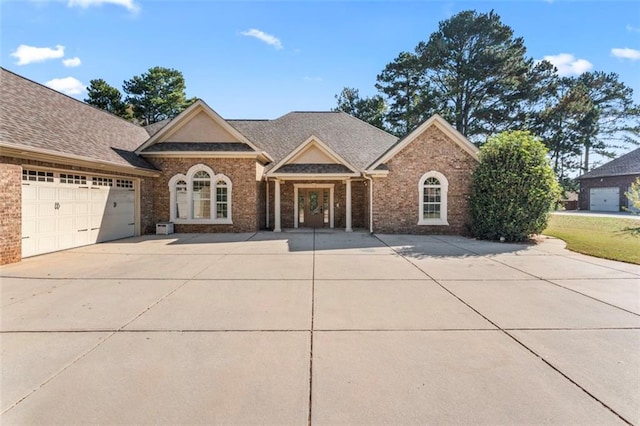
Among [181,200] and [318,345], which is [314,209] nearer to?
[181,200]

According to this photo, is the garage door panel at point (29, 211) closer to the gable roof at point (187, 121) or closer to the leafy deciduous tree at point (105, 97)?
the gable roof at point (187, 121)

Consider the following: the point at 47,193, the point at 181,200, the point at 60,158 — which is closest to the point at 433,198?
the point at 181,200

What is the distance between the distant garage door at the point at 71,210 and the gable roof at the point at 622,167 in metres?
40.9

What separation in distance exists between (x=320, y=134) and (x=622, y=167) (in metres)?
32.4

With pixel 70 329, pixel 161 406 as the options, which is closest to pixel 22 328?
pixel 70 329

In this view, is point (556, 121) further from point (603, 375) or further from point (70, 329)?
point (70, 329)

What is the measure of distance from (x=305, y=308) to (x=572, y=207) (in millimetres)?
45362

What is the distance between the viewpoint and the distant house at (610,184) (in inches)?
1241

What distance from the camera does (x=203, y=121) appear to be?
1617 cm

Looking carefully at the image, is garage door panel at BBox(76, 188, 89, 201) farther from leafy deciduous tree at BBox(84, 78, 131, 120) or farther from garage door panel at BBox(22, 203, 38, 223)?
leafy deciduous tree at BBox(84, 78, 131, 120)

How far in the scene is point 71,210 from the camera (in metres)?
11.3

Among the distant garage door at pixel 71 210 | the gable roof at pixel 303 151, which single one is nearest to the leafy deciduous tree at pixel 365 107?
the gable roof at pixel 303 151

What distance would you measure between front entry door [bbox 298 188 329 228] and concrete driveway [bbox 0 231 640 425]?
1048 cm

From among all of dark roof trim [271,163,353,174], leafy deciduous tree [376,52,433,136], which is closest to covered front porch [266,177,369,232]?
dark roof trim [271,163,353,174]
